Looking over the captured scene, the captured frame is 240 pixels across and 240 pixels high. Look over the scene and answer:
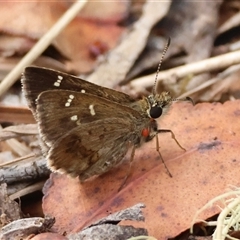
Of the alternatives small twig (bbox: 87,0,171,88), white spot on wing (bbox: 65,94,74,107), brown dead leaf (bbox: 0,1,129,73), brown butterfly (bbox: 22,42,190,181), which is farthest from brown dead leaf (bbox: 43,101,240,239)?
brown dead leaf (bbox: 0,1,129,73)

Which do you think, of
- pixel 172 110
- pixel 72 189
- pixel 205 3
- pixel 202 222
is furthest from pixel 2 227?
pixel 205 3

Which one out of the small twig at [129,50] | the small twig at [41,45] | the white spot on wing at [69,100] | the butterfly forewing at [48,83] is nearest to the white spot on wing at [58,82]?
the butterfly forewing at [48,83]

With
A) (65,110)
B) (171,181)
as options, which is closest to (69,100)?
(65,110)

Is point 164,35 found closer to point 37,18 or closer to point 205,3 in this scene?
point 205,3

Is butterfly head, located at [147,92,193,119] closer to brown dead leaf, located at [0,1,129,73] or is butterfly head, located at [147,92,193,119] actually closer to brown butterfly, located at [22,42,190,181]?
brown butterfly, located at [22,42,190,181]

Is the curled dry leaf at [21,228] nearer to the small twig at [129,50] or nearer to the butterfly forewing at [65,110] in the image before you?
the butterfly forewing at [65,110]

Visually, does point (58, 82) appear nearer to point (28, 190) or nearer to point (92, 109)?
point (92, 109)
